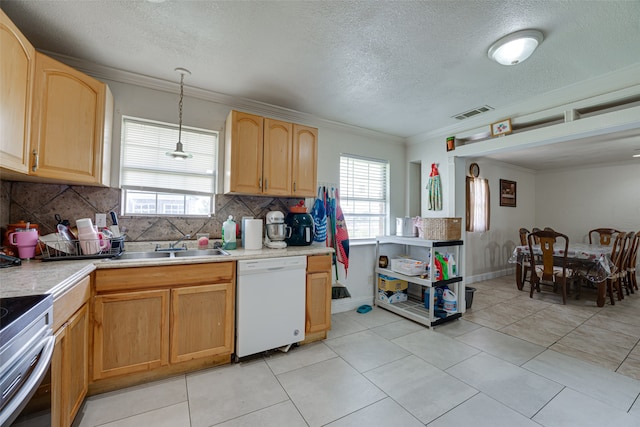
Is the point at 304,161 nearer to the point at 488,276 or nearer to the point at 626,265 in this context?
the point at 488,276

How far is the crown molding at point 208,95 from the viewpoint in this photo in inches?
87.0

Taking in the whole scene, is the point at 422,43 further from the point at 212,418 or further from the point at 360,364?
the point at 212,418

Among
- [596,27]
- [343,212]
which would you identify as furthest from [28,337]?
[596,27]

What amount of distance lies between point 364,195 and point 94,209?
3048 mm

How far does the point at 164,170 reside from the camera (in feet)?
8.39

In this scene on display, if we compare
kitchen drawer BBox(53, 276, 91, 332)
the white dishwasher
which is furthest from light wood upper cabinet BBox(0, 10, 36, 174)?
the white dishwasher

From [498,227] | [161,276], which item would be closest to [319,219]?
[161,276]

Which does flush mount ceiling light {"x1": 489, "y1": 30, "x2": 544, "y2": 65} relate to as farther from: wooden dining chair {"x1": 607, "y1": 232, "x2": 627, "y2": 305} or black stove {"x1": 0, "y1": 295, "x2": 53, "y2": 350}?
wooden dining chair {"x1": 607, "y1": 232, "x2": 627, "y2": 305}

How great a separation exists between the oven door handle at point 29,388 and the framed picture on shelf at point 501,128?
3.97 metres

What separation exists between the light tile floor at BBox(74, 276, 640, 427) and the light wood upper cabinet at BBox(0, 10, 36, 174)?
1608 mm

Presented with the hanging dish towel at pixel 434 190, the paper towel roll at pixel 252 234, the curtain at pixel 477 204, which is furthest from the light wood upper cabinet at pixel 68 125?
the curtain at pixel 477 204

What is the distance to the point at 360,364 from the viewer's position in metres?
2.24

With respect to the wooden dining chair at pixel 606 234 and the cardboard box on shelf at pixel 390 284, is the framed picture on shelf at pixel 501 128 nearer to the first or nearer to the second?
the cardboard box on shelf at pixel 390 284

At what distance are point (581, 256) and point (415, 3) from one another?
441 cm
